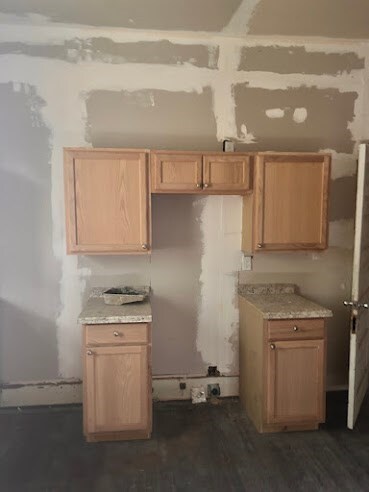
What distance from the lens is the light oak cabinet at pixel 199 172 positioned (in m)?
2.71

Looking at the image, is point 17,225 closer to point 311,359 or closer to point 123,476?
point 123,476

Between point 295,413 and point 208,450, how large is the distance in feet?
2.17

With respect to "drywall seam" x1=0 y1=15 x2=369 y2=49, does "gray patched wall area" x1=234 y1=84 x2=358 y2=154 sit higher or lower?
lower

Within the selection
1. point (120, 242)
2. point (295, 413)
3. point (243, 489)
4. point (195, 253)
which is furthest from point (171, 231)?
point (243, 489)

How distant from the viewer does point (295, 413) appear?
106 inches

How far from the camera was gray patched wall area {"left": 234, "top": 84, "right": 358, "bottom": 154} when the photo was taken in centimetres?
308

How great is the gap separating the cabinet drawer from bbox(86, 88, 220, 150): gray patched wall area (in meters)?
1.43

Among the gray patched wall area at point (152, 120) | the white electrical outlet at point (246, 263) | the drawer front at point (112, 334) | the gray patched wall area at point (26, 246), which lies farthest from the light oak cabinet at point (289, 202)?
the gray patched wall area at point (26, 246)

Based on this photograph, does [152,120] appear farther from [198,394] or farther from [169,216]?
[198,394]

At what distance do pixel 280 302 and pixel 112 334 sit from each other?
127cm

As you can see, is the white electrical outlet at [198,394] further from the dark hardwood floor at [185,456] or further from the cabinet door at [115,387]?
the cabinet door at [115,387]

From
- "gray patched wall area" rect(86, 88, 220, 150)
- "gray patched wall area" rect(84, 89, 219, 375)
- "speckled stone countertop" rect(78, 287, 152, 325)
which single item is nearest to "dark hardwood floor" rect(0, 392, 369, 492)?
"gray patched wall area" rect(84, 89, 219, 375)

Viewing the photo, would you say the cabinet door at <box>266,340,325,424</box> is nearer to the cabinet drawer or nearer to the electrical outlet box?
the cabinet drawer

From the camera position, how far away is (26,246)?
2986 mm
